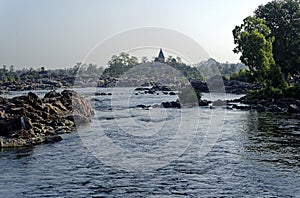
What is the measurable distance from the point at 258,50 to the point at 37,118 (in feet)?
102

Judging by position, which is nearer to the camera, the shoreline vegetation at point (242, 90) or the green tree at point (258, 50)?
the shoreline vegetation at point (242, 90)

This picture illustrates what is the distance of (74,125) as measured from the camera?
28.9 m

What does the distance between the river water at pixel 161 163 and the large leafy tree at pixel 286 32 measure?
30730 mm

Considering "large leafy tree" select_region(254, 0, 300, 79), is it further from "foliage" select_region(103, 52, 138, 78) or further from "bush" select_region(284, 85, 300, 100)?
"foliage" select_region(103, 52, 138, 78)

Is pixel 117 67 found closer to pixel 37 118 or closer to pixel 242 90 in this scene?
pixel 242 90

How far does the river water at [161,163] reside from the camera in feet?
45.5

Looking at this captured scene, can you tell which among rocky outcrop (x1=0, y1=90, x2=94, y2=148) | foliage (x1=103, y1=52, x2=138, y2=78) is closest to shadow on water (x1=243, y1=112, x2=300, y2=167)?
rocky outcrop (x1=0, y1=90, x2=94, y2=148)

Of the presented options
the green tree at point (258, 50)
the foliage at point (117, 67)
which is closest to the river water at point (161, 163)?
the green tree at point (258, 50)

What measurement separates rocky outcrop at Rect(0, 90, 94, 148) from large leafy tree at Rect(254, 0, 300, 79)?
108 feet

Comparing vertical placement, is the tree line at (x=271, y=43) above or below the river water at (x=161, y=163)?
above

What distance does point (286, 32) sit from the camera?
5784cm

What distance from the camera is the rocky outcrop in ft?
73.5

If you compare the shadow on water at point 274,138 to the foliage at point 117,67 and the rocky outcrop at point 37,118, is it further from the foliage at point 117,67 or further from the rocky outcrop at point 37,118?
the foliage at point 117,67

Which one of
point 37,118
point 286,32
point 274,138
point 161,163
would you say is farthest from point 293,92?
point 161,163
